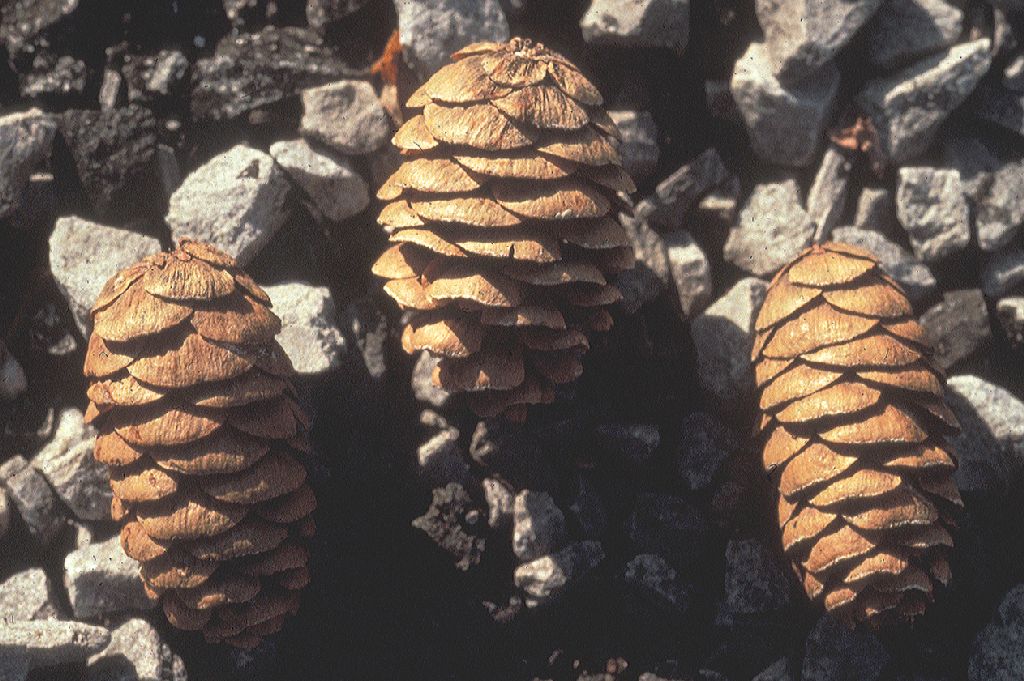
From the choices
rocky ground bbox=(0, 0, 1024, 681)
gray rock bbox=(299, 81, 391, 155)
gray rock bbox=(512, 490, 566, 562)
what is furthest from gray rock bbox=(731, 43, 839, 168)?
gray rock bbox=(512, 490, 566, 562)

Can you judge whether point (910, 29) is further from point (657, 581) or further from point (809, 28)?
point (657, 581)

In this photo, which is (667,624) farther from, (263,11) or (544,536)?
(263,11)

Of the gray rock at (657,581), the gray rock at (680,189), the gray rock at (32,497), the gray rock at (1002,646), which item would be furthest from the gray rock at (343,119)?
the gray rock at (1002,646)

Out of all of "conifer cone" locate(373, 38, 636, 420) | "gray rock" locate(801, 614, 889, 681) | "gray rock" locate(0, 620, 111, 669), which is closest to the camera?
"conifer cone" locate(373, 38, 636, 420)

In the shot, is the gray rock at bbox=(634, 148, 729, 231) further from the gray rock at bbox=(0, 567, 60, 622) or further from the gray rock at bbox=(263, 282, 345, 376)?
the gray rock at bbox=(0, 567, 60, 622)

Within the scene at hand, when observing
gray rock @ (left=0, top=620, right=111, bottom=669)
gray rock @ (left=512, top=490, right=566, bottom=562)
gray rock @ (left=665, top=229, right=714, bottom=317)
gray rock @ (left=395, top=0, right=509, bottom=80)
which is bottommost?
gray rock @ (left=0, top=620, right=111, bottom=669)

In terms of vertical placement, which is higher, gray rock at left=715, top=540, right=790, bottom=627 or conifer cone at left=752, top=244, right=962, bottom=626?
conifer cone at left=752, top=244, right=962, bottom=626
